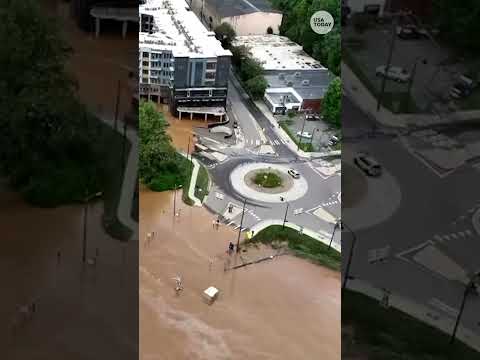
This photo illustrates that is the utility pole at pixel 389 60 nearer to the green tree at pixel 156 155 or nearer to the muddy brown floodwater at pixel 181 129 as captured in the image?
the green tree at pixel 156 155

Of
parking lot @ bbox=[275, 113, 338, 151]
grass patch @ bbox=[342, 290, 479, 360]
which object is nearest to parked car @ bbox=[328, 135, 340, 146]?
parking lot @ bbox=[275, 113, 338, 151]

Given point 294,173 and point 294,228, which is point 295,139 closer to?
point 294,173

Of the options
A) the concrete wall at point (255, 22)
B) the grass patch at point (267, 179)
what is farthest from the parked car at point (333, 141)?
the concrete wall at point (255, 22)

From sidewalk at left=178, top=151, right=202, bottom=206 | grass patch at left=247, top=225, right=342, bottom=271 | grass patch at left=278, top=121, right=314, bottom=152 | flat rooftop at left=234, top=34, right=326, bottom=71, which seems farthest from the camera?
flat rooftop at left=234, top=34, right=326, bottom=71

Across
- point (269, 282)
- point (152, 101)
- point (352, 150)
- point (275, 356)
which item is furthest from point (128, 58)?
point (152, 101)

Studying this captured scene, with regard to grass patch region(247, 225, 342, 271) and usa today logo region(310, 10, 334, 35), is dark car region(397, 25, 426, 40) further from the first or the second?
grass patch region(247, 225, 342, 271)

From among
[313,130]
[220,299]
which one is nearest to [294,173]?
[313,130]
